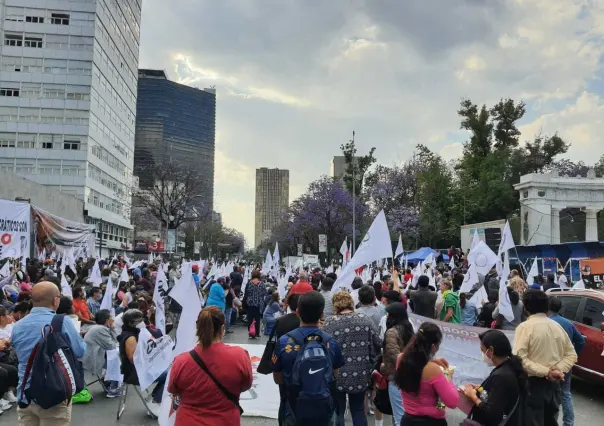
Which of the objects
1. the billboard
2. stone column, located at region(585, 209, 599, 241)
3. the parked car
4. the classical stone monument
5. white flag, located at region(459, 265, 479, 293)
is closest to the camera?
the parked car

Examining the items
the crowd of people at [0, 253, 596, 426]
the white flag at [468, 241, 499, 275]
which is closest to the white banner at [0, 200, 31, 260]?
the crowd of people at [0, 253, 596, 426]

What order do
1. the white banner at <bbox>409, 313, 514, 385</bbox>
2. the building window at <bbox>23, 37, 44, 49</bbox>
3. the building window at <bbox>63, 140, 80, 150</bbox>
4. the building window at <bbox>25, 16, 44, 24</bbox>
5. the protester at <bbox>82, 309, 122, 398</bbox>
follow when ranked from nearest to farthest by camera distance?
the white banner at <bbox>409, 313, 514, 385</bbox>
the protester at <bbox>82, 309, 122, 398</bbox>
the building window at <bbox>63, 140, 80, 150</bbox>
the building window at <bbox>23, 37, 44, 49</bbox>
the building window at <bbox>25, 16, 44, 24</bbox>

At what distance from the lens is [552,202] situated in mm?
45750

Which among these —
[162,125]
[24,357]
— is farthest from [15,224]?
[162,125]

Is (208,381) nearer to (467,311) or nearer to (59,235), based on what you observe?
(467,311)

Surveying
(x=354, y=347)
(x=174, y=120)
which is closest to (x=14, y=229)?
(x=354, y=347)

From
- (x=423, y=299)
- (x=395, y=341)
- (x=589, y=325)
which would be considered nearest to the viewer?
(x=395, y=341)

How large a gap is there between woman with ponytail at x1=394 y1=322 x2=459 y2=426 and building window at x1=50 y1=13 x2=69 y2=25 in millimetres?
62616

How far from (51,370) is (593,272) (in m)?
20.4

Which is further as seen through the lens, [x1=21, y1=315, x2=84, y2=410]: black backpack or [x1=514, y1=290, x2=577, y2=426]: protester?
[x1=514, y1=290, x2=577, y2=426]: protester

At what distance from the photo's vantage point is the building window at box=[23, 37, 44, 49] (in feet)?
184

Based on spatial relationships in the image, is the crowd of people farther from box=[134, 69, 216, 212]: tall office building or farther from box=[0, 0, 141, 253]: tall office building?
box=[134, 69, 216, 212]: tall office building

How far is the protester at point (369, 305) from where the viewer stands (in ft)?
21.6

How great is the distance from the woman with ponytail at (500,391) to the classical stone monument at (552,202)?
43.9 metres
